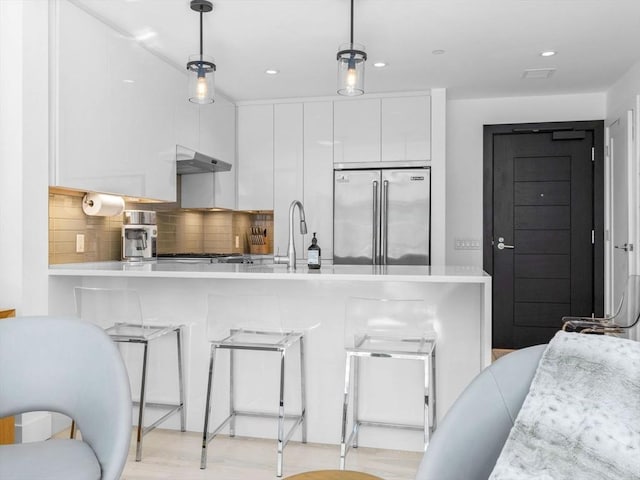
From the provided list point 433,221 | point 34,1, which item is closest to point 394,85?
point 433,221

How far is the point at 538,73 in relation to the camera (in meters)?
4.31

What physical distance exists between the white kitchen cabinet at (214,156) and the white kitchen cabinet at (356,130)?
1.03 m

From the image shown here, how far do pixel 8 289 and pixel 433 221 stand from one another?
3354mm

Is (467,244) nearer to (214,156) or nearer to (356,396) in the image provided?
(214,156)

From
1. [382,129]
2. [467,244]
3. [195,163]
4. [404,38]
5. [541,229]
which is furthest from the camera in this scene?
[467,244]

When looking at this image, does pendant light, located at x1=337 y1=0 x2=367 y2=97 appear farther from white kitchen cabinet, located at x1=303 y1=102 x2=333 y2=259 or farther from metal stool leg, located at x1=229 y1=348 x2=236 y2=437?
white kitchen cabinet, located at x1=303 y1=102 x2=333 y2=259

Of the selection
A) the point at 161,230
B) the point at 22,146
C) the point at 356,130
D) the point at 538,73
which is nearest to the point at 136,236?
the point at 161,230

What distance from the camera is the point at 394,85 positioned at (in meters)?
4.62

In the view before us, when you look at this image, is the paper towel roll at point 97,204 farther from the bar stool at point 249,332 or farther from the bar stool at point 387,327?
the bar stool at point 387,327

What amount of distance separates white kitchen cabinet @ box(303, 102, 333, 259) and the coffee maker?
1606mm

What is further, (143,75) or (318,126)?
(318,126)

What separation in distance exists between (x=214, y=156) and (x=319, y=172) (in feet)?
3.27

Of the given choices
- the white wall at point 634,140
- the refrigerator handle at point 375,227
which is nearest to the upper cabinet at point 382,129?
the refrigerator handle at point 375,227

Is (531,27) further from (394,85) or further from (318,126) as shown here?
(318,126)
